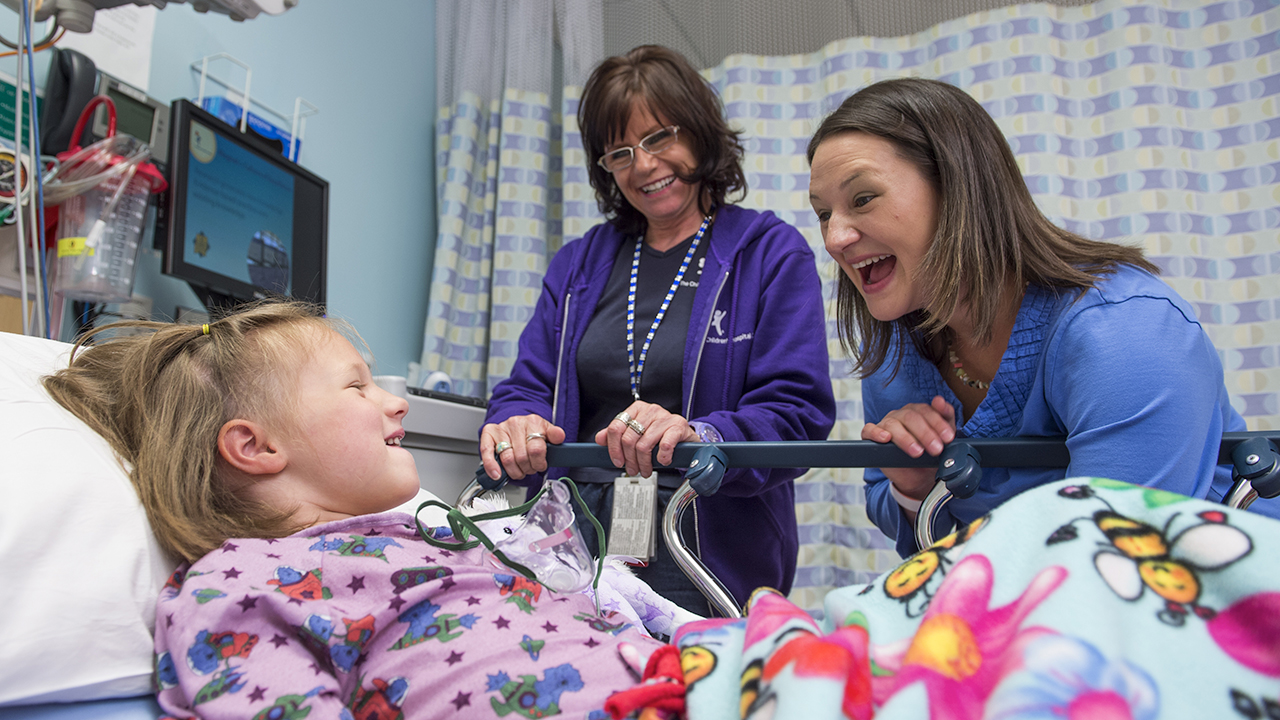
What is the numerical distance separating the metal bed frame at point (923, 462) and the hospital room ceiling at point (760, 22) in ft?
5.17

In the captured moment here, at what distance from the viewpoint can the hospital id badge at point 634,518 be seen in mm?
1202

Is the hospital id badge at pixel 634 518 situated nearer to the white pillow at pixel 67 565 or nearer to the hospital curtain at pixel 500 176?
the white pillow at pixel 67 565

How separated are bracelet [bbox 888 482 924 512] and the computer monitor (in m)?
1.39

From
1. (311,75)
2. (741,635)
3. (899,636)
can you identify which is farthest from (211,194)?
(899,636)

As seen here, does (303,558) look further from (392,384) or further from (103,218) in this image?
(103,218)

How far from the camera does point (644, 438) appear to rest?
44.0 inches

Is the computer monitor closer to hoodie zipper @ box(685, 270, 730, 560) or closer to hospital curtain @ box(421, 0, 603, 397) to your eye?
hospital curtain @ box(421, 0, 603, 397)

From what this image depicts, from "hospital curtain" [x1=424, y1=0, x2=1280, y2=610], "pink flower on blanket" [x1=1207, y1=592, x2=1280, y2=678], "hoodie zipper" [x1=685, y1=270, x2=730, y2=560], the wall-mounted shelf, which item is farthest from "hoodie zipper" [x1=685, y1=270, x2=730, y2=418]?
the wall-mounted shelf

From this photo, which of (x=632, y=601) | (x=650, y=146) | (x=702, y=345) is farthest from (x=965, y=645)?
(x=650, y=146)

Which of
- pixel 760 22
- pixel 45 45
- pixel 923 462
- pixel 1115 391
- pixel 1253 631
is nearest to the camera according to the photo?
pixel 1253 631

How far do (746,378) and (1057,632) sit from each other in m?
0.94

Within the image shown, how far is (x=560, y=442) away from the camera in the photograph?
1.25m

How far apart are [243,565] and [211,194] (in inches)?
47.3

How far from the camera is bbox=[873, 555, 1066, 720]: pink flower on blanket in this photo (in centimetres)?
47
